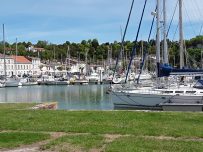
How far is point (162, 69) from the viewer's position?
122ft

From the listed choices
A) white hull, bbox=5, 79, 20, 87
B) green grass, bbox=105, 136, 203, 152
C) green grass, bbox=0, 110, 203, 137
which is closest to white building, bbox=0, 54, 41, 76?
white hull, bbox=5, 79, 20, 87

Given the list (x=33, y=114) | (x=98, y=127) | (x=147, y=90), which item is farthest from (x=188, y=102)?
(x=98, y=127)

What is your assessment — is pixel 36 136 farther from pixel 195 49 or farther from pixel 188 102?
pixel 195 49

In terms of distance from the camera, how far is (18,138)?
42.9 ft

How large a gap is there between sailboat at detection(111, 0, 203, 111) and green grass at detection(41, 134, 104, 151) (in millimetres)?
19165

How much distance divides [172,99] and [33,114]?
677 inches

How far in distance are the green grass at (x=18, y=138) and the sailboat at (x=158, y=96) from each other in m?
19.2

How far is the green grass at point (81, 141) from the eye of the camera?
11.8 meters

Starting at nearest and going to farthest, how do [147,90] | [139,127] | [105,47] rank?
[139,127]
[147,90]
[105,47]

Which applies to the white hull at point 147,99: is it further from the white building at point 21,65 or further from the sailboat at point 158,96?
the white building at point 21,65

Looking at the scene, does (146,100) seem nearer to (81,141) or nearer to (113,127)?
(113,127)

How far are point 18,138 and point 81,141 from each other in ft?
6.85

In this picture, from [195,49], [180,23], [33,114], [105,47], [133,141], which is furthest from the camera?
[105,47]

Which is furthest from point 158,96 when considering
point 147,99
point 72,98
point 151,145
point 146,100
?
point 72,98
